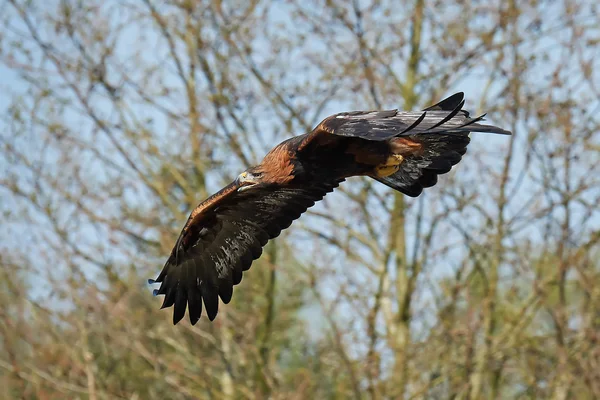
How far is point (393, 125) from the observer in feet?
16.5

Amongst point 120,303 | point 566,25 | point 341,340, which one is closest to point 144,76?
point 120,303

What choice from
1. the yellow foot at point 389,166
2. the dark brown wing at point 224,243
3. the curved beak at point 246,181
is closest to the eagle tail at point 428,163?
the yellow foot at point 389,166

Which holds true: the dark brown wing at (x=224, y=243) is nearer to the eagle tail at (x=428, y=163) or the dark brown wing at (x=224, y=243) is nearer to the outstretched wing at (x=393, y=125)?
the eagle tail at (x=428, y=163)

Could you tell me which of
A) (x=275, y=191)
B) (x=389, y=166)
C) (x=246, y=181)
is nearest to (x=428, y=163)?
(x=389, y=166)

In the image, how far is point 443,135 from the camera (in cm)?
635

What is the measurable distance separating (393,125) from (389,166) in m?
0.89

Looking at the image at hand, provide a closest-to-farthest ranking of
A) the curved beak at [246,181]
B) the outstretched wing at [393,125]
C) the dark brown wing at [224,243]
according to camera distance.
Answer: the outstretched wing at [393,125] < the curved beak at [246,181] < the dark brown wing at [224,243]

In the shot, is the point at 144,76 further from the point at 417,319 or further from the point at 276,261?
the point at 417,319

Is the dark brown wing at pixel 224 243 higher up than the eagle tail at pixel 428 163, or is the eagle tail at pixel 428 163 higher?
the eagle tail at pixel 428 163

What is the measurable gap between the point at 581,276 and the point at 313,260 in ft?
9.98

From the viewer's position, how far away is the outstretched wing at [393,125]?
492cm

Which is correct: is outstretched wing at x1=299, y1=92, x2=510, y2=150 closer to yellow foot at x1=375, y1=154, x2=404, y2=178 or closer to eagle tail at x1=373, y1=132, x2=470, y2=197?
yellow foot at x1=375, y1=154, x2=404, y2=178

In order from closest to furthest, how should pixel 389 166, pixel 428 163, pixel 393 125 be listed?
pixel 393 125 < pixel 389 166 < pixel 428 163

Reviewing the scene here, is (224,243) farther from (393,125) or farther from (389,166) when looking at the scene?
(393,125)
